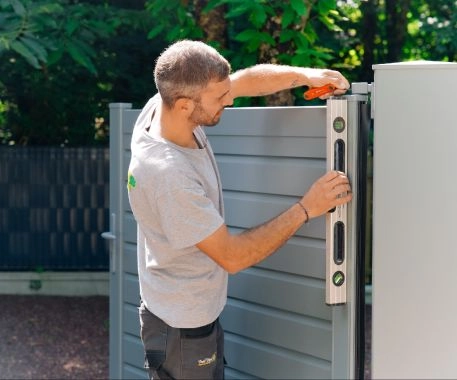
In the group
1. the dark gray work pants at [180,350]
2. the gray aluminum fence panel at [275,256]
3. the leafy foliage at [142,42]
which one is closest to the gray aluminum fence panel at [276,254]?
the gray aluminum fence panel at [275,256]

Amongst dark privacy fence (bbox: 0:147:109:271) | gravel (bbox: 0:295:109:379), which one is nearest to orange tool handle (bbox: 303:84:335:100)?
gravel (bbox: 0:295:109:379)

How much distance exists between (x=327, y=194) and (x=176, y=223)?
0.52 metres

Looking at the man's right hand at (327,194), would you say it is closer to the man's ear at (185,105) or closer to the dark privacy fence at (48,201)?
the man's ear at (185,105)

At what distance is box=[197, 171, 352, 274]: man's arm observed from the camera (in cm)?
319

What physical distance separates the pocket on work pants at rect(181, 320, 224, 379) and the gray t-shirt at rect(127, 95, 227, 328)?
42mm

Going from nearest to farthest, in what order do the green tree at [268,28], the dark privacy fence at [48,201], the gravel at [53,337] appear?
the green tree at [268,28] < the gravel at [53,337] < the dark privacy fence at [48,201]

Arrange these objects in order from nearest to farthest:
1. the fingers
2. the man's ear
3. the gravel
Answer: the fingers < the man's ear < the gravel

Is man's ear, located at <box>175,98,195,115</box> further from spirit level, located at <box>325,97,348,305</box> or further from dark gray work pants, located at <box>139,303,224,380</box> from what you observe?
dark gray work pants, located at <box>139,303,224,380</box>

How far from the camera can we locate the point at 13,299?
874 cm

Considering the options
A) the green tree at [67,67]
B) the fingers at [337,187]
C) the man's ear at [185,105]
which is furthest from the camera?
the green tree at [67,67]

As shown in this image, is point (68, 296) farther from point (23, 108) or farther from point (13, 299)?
point (23, 108)

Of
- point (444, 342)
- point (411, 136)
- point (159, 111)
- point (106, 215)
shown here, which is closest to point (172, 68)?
point (159, 111)

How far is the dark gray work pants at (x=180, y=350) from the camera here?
3.47 m

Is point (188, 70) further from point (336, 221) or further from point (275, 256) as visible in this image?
point (275, 256)
